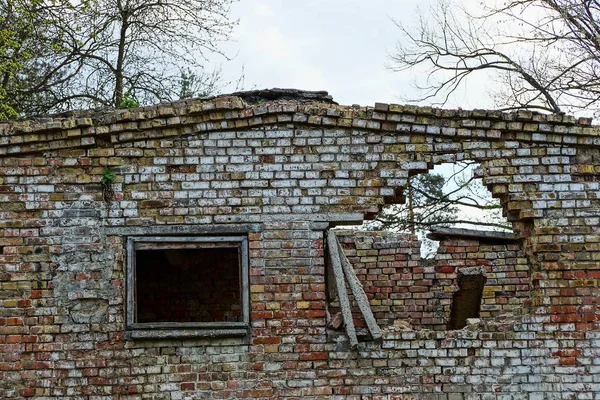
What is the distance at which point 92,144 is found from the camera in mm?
7270

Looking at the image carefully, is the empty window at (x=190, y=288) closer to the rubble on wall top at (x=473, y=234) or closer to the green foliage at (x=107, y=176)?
the rubble on wall top at (x=473, y=234)

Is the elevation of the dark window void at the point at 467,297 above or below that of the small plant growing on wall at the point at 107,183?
below

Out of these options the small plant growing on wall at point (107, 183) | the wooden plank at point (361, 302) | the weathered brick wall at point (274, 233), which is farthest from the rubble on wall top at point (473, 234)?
the small plant growing on wall at point (107, 183)

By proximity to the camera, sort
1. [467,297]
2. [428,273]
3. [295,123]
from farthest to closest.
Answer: [428,273], [467,297], [295,123]

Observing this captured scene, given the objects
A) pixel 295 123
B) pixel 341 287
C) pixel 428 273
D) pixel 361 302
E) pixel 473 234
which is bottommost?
pixel 361 302

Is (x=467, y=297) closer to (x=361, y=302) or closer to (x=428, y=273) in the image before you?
(x=428, y=273)

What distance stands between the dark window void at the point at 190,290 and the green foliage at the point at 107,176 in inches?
131

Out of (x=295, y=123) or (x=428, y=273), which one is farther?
(x=428, y=273)

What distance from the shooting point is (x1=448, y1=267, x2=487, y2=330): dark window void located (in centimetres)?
985

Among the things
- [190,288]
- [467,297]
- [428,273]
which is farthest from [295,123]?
[190,288]

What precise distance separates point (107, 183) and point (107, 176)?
62 mm

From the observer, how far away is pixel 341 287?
7152 mm

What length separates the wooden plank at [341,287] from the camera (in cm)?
698

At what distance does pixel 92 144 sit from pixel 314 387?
284 cm
